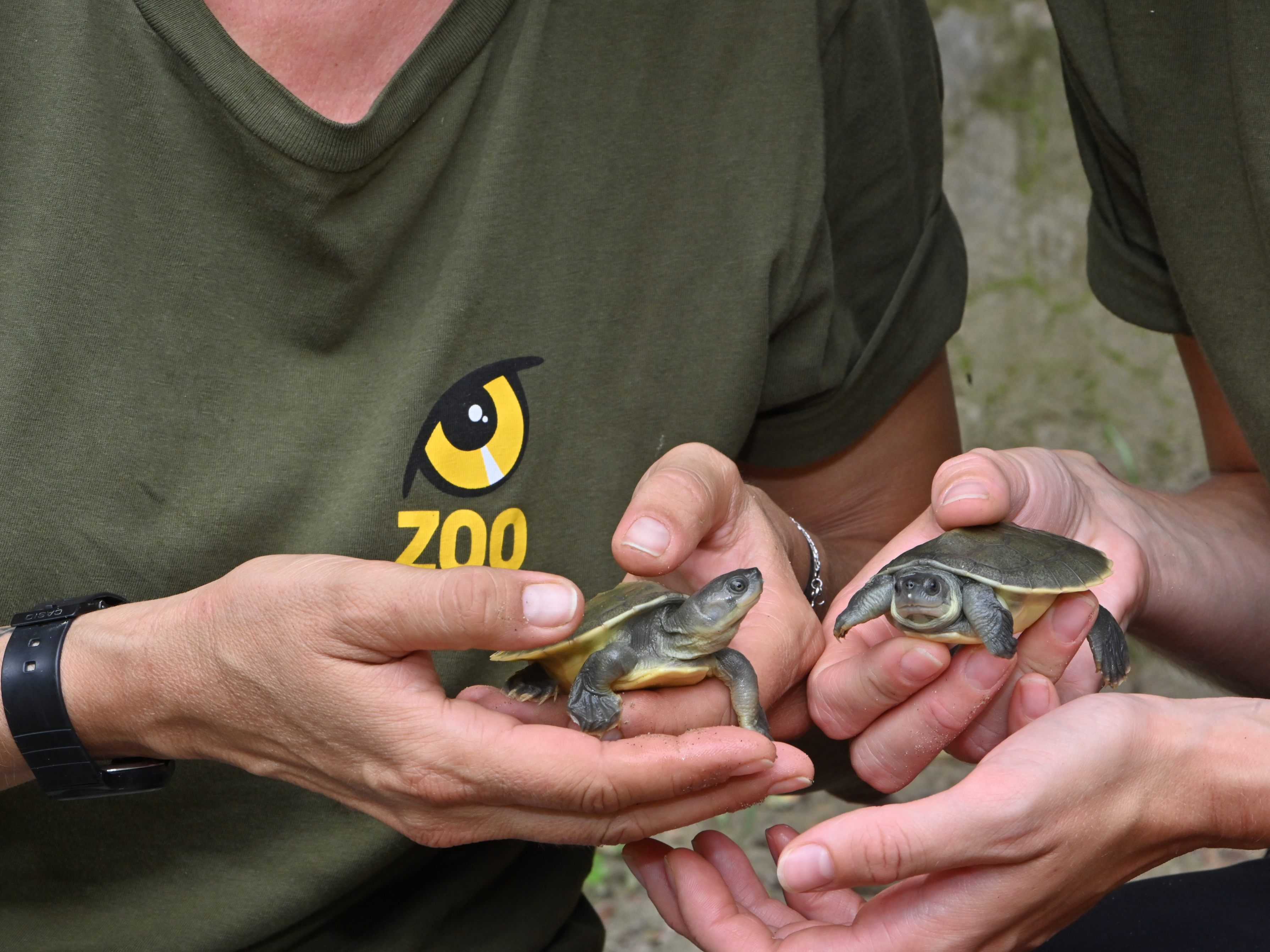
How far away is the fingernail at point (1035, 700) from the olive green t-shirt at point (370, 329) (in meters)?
0.62

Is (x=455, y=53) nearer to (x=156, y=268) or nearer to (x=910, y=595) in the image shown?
(x=156, y=268)

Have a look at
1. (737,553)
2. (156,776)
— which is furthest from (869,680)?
(156,776)

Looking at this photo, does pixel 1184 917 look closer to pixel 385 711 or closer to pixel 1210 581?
pixel 1210 581

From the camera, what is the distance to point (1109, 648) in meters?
1.58

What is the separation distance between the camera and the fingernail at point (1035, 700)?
1.41m

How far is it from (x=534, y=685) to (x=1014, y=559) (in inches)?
26.8

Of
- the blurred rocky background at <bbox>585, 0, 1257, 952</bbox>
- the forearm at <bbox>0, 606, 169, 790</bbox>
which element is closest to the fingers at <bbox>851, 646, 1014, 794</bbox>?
the forearm at <bbox>0, 606, 169, 790</bbox>

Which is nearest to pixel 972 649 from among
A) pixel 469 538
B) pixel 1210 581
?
pixel 1210 581

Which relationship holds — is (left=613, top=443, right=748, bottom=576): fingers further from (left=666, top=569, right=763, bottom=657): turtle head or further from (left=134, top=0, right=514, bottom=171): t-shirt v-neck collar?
(left=134, top=0, right=514, bottom=171): t-shirt v-neck collar

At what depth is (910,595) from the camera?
4.65 feet

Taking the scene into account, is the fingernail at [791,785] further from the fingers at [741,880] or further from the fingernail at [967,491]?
the fingernail at [967,491]

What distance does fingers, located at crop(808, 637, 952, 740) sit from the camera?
135cm

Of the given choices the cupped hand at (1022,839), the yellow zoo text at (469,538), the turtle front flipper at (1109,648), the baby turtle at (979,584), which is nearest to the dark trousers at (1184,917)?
the cupped hand at (1022,839)

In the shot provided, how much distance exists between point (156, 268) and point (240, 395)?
197mm
